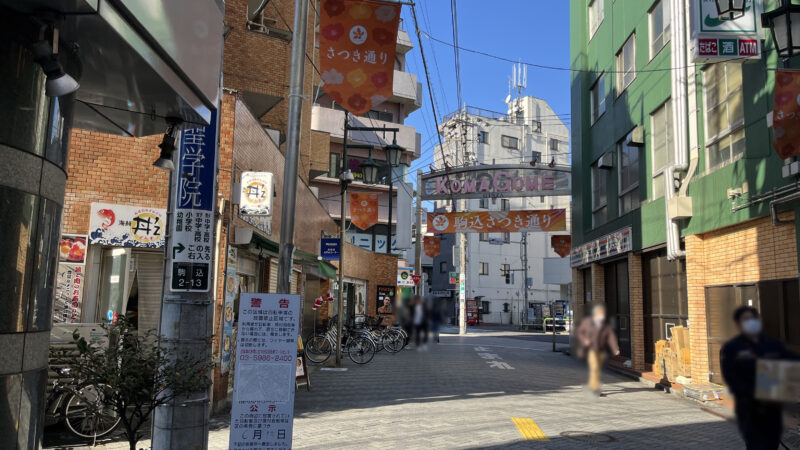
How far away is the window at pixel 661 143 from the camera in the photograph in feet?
5.21

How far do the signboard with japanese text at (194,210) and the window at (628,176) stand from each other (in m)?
6.28

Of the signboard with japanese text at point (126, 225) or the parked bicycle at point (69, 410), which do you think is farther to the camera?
the signboard with japanese text at point (126, 225)

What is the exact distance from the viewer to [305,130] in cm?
3025

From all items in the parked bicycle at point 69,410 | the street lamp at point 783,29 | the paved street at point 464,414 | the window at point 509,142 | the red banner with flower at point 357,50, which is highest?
the red banner with flower at point 357,50

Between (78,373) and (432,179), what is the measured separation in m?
6.24

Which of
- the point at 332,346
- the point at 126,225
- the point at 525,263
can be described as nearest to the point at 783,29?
the point at 525,263

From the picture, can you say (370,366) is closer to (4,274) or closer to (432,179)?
(4,274)

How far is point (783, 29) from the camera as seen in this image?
1.83m

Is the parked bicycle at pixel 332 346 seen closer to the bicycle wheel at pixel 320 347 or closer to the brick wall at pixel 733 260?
the bicycle wheel at pixel 320 347

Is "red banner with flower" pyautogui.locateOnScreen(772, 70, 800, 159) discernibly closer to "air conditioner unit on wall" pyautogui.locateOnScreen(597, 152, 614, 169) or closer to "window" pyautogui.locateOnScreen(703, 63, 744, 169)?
"window" pyautogui.locateOnScreen(703, 63, 744, 169)

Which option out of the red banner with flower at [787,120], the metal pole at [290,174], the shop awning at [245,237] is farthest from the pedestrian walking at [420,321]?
the shop awning at [245,237]

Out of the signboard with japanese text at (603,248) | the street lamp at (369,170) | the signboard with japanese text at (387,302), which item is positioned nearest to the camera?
the signboard with japanese text at (387,302)

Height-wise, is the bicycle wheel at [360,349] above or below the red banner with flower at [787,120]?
below

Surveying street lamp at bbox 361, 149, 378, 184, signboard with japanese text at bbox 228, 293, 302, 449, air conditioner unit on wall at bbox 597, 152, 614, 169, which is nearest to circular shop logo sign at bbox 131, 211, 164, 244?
signboard with japanese text at bbox 228, 293, 302, 449
